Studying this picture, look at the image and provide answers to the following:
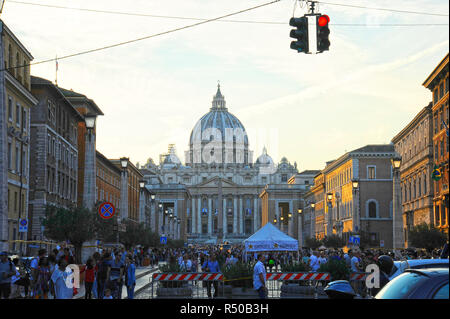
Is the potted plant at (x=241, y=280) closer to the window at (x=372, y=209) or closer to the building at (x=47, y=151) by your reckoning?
the building at (x=47, y=151)

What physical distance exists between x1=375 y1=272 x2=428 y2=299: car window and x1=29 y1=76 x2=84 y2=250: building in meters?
41.9

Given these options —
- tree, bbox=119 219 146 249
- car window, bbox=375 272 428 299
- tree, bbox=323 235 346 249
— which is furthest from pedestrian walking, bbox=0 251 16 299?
tree, bbox=323 235 346 249

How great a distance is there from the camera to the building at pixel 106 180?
80375 mm

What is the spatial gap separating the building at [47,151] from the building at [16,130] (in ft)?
6.52

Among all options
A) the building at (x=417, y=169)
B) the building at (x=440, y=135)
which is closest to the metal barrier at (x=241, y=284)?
the building at (x=440, y=135)

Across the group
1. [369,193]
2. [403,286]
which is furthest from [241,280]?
[369,193]

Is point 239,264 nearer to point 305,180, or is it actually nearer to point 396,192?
point 396,192

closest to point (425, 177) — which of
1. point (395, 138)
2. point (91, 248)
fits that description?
point (395, 138)

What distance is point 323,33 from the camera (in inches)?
680

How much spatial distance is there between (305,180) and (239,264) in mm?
172938

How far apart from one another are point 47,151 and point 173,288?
31.8m

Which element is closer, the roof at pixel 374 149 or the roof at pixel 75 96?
the roof at pixel 75 96

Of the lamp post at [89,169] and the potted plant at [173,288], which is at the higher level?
the lamp post at [89,169]

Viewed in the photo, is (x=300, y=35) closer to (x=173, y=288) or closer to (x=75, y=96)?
(x=173, y=288)
